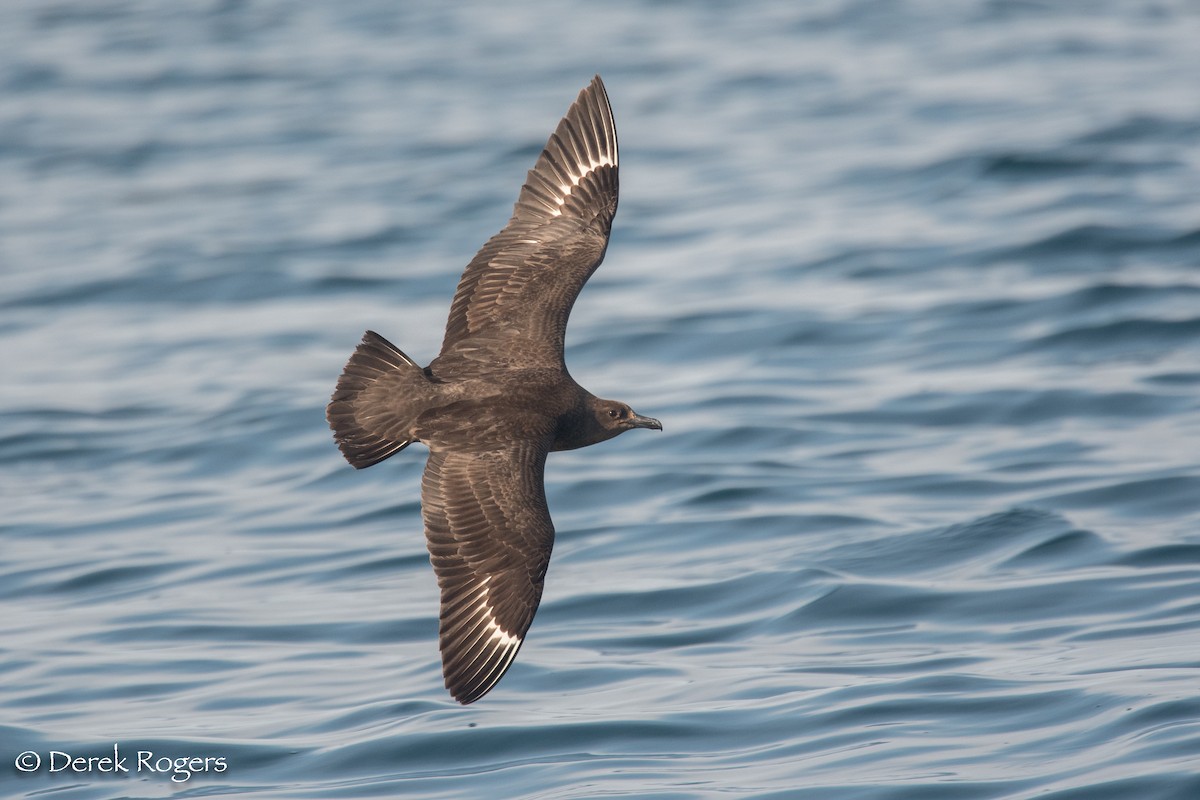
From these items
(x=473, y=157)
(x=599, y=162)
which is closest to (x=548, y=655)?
(x=599, y=162)

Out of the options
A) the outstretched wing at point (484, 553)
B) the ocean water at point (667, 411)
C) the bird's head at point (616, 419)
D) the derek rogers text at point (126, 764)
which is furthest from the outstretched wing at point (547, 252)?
the derek rogers text at point (126, 764)

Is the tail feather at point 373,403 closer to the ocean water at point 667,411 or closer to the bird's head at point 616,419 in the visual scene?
the bird's head at point 616,419

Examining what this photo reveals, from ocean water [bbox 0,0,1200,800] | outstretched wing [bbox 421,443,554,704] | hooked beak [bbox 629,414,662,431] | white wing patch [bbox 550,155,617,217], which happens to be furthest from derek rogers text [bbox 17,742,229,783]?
white wing patch [bbox 550,155,617,217]

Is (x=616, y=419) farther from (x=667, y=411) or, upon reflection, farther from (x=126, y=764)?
(x=667, y=411)

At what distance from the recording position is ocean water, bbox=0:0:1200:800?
7.07 meters

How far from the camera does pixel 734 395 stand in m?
10.9

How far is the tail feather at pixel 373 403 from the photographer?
6.73 m

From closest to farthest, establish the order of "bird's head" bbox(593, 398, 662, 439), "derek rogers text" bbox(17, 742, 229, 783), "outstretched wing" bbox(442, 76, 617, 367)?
"derek rogers text" bbox(17, 742, 229, 783) → "bird's head" bbox(593, 398, 662, 439) → "outstretched wing" bbox(442, 76, 617, 367)

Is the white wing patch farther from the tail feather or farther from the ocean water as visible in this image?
the ocean water

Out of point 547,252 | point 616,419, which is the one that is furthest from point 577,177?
point 616,419

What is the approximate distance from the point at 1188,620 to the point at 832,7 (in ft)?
44.8

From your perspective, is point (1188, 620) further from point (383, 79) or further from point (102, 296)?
point (383, 79)

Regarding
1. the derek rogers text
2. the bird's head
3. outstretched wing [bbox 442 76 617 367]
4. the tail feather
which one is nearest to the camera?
the tail feather

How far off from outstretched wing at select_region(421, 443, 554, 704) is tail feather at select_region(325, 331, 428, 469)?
22cm
